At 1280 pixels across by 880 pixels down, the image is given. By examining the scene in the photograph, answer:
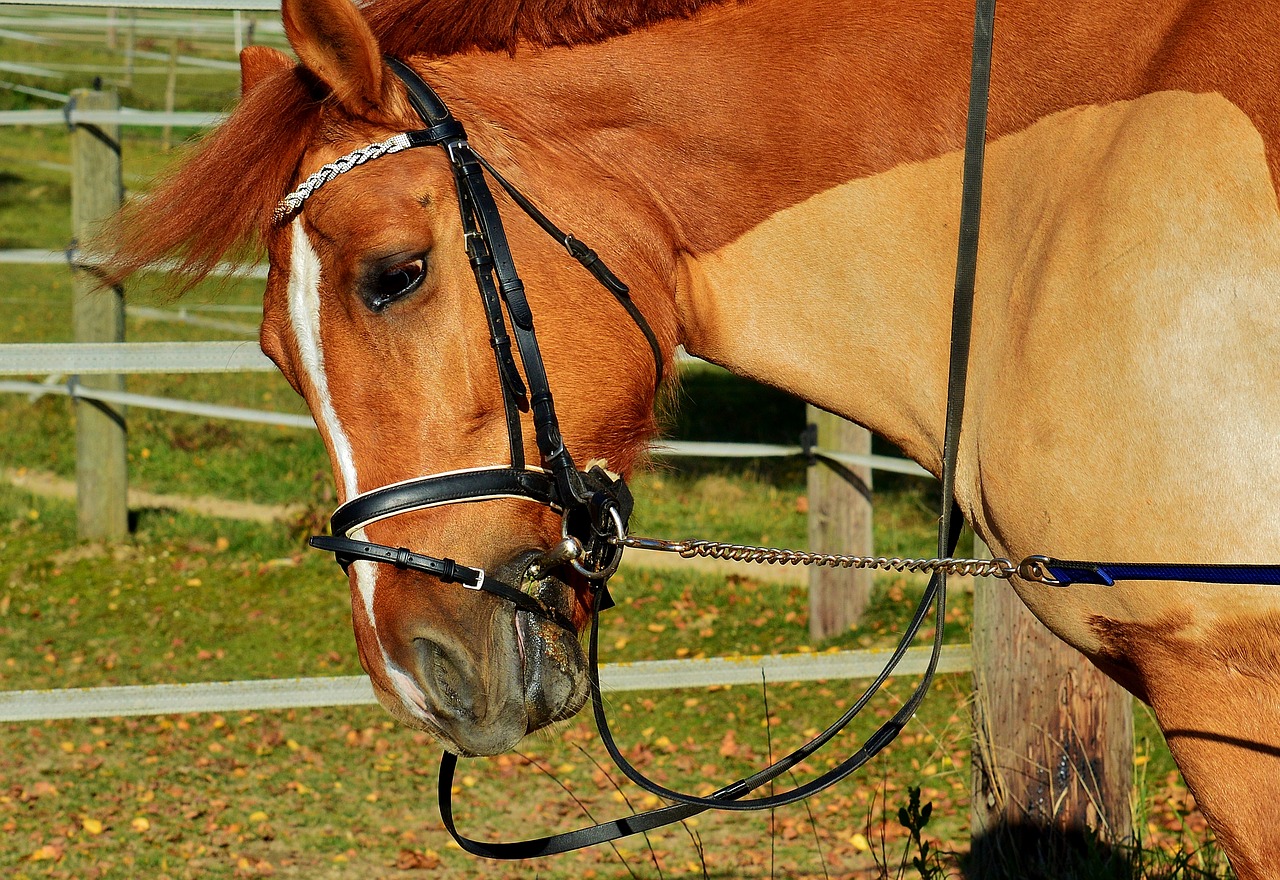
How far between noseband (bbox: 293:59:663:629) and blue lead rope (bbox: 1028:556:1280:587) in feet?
2.02

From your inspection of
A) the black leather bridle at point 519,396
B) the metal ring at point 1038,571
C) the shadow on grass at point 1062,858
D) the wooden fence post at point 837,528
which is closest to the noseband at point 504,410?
the black leather bridle at point 519,396

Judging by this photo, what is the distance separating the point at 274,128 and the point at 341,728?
12.0 feet

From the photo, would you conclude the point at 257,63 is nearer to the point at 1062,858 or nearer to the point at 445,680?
the point at 445,680

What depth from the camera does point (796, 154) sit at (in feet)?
5.91

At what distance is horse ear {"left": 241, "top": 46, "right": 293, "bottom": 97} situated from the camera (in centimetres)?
198

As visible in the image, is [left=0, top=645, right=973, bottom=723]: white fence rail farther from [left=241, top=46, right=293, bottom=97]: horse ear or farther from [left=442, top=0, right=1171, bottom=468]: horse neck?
[left=241, top=46, right=293, bottom=97]: horse ear

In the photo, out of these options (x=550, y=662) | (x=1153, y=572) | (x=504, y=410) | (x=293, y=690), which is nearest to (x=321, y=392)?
(x=504, y=410)

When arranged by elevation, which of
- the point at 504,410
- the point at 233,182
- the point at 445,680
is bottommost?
the point at 445,680

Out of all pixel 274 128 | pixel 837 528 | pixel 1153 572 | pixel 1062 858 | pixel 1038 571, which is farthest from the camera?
pixel 837 528

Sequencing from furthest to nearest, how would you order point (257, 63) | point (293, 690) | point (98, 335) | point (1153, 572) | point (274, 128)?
point (98, 335) → point (293, 690) → point (257, 63) → point (274, 128) → point (1153, 572)

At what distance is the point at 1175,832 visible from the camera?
382 centimetres

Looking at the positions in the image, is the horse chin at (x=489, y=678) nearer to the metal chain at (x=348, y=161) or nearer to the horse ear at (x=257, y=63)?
the metal chain at (x=348, y=161)

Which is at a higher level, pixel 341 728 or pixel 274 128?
pixel 274 128

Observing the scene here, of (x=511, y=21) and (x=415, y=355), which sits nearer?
(x=415, y=355)
